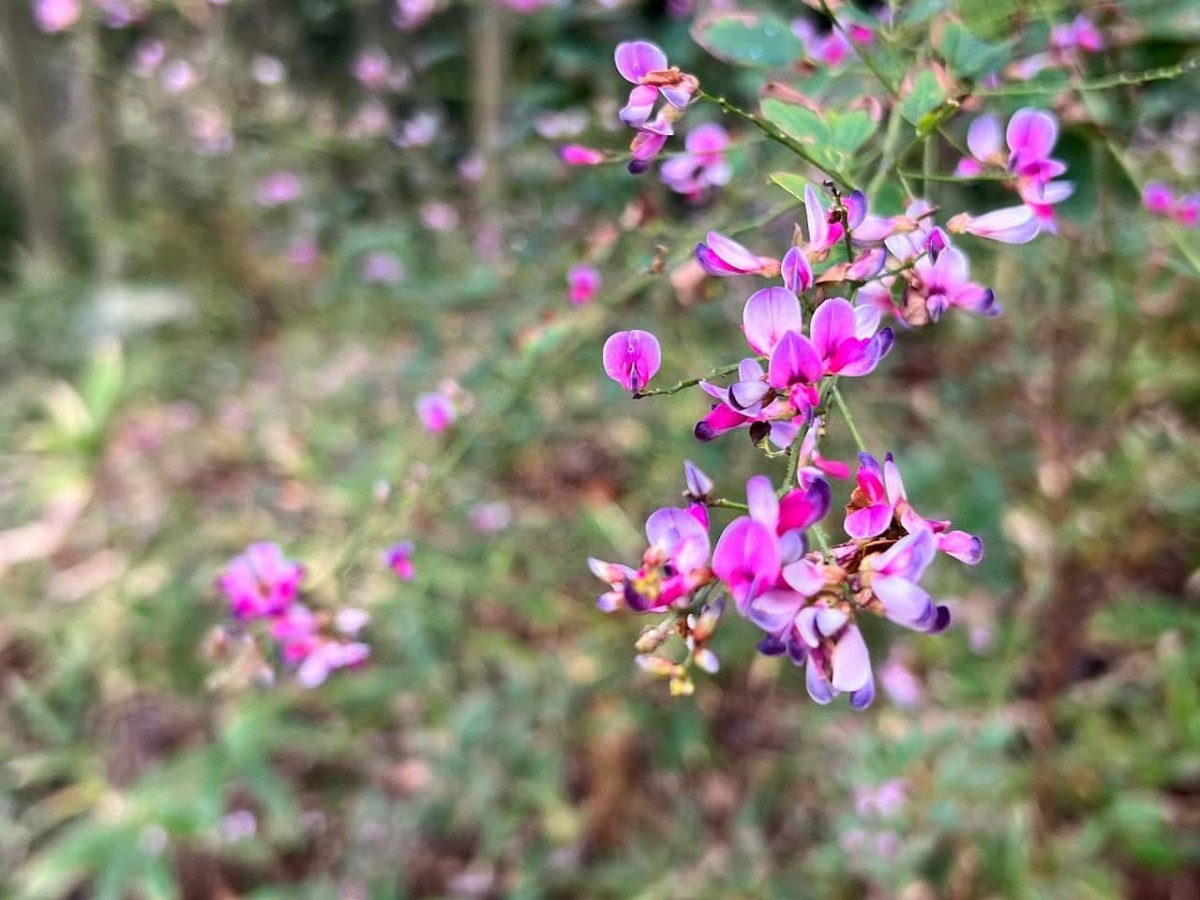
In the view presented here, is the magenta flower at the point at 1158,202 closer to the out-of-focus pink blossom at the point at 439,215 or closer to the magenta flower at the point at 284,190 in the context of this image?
the out-of-focus pink blossom at the point at 439,215

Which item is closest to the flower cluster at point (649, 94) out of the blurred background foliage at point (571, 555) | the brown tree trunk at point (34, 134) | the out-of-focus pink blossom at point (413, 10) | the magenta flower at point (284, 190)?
the blurred background foliage at point (571, 555)

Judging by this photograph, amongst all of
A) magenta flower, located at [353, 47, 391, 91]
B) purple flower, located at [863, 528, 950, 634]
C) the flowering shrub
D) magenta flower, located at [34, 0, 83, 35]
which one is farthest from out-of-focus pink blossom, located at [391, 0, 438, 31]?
purple flower, located at [863, 528, 950, 634]

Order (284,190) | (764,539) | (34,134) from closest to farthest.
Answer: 1. (764,539)
2. (284,190)
3. (34,134)

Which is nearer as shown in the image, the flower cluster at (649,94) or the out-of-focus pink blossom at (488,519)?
the flower cluster at (649,94)

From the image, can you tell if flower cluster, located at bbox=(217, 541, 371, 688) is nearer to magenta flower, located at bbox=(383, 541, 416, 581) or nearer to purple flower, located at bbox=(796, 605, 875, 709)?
magenta flower, located at bbox=(383, 541, 416, 581)

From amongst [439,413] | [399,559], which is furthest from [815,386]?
[439,413]

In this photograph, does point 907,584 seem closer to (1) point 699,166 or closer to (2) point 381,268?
(1) point 699,166
